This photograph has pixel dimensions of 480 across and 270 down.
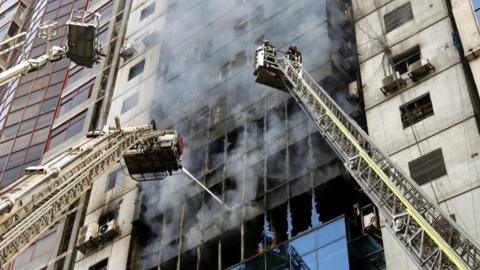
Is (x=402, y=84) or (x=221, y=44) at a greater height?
(x=221, y=44)

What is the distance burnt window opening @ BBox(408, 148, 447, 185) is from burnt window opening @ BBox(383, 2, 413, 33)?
718 centimetres

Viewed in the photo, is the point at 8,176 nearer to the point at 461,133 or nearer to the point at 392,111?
the point at 392,111

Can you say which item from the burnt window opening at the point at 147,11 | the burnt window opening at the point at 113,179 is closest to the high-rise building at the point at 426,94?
the burnt window opening at the point at 113,179

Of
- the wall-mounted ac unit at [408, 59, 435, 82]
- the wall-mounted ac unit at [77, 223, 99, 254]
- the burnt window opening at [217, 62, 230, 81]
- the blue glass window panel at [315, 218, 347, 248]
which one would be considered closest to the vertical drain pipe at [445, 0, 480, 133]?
the wall-mounted ac unit at [408, 59, 435, 82]

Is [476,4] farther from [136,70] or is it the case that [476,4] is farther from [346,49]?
[136,70]

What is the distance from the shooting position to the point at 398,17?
30.0 m

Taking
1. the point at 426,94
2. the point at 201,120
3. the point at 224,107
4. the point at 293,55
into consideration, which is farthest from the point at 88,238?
the point at 426,94

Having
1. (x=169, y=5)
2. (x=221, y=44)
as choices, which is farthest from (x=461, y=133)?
(x=169, y=5)

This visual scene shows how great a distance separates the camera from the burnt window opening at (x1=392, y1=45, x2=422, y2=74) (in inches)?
1113

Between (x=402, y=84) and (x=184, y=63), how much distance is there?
599 inches

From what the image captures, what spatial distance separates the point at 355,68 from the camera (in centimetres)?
3100

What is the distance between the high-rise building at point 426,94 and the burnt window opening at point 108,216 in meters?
14.0

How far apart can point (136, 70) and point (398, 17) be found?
18107 millimetres

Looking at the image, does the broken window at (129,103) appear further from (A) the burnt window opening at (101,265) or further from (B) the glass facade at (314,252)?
(B) the glass facade at (314,252)
